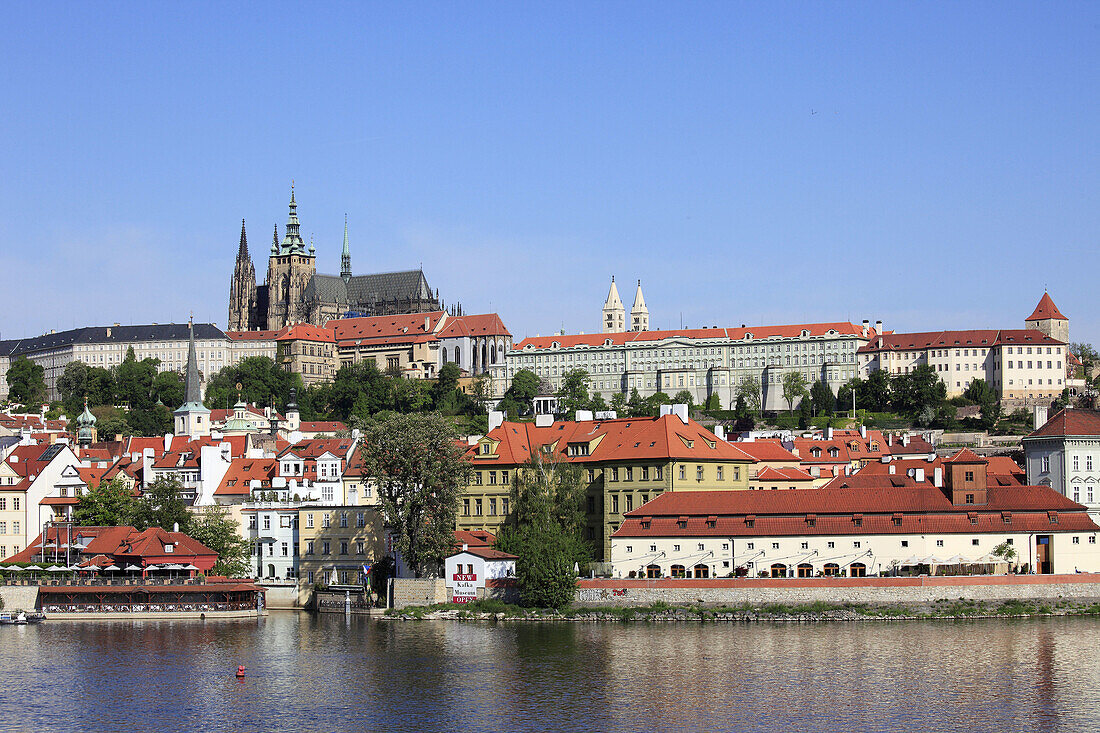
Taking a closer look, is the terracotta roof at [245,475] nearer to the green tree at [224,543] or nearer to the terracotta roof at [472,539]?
the green tree at [224,543]

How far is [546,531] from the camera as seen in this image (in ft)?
212

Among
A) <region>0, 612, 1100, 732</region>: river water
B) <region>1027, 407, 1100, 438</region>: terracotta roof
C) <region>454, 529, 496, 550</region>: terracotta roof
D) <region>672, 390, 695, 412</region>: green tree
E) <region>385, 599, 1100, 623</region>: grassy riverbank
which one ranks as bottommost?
<region>0, 612, 1100, 732</region>: river water

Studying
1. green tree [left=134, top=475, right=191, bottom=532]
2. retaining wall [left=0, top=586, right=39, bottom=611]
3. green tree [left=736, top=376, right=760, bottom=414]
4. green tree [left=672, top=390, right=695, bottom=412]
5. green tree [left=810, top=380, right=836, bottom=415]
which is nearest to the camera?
retaining wall [left=0, top=586, right=39, bottom=611]

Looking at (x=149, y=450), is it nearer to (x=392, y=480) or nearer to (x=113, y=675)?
(x=392, y=480)

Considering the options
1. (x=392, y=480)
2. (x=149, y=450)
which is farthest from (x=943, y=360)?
(x=392, y=480)

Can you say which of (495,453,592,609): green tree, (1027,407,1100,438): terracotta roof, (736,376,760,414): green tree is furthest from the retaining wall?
(736,376,760,414): green tree

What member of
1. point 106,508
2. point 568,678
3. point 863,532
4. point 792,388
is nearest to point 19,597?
point 106,508

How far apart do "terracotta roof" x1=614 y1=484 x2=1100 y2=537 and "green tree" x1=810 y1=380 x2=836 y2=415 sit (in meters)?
113

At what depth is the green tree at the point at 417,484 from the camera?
66312 mm

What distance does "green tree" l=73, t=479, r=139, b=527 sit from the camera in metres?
76.7

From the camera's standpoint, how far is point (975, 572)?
6266 centimetres

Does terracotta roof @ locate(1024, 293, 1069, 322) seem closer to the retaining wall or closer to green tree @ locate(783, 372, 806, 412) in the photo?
green tree @ locate(783, 372, 806, 412)

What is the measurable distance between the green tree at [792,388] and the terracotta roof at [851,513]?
403 ft

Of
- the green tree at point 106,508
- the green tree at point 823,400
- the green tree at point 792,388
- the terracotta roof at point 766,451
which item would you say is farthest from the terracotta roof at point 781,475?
the green tree at point 792,388
